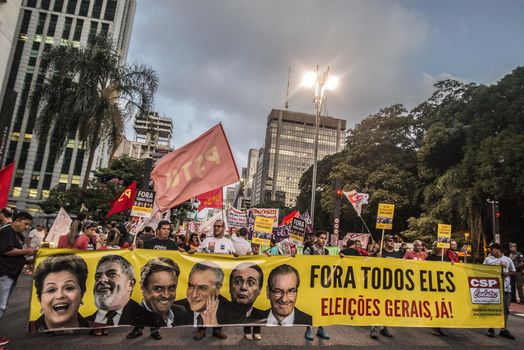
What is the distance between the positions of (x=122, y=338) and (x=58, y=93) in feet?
57.1

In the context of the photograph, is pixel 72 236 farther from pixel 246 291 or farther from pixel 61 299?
pixel 246 291

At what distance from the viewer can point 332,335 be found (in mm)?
7188

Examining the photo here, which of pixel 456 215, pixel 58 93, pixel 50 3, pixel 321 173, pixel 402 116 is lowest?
pixel 456 215

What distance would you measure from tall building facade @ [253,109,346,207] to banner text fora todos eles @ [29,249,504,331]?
15011 cm

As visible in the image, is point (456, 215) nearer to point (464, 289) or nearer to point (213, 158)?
point (464, 289)

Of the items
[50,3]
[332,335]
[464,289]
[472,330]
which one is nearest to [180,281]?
[332,335]

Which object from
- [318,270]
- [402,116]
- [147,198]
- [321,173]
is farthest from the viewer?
[321,173]

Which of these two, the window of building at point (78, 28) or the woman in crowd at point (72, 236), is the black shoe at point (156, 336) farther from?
the window of building at point (78, 28)

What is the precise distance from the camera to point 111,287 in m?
5.94

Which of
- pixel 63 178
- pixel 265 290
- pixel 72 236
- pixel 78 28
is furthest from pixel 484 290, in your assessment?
pixel 78 28

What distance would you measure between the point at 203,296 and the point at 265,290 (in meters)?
1.02

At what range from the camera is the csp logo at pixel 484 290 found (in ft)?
24.2

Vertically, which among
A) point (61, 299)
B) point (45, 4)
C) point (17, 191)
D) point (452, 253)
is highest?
point (45, 4)

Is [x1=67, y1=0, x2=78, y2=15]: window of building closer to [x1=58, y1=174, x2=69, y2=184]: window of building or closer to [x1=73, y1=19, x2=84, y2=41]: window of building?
[x1=73, y1=19, x2=84, y2=41]: window of building
